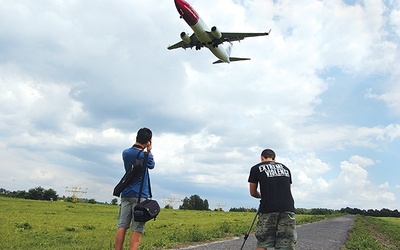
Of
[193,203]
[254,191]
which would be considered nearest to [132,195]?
[254,191]

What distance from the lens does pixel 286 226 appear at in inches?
231

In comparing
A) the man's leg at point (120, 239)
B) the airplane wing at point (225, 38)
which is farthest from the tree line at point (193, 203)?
the man's leg at point (120, 239)

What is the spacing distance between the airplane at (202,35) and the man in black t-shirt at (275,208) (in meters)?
26.3

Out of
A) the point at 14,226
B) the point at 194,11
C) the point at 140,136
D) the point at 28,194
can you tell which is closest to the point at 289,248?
the point at 140,136

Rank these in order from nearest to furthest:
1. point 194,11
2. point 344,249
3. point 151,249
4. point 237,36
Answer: point 151,249
point 344,249
point 194,11
point 237,36

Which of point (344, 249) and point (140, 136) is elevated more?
point (140, 136)

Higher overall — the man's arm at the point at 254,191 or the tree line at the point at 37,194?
the tree line at the point at 37,194

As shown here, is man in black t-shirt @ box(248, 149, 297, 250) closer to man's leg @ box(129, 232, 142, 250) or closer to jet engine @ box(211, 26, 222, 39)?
man's leg @ box(129, 232, 142, 250)

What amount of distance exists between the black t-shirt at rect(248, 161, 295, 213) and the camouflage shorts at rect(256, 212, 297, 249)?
0.39 feet

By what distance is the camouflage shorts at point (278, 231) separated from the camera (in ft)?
19.2

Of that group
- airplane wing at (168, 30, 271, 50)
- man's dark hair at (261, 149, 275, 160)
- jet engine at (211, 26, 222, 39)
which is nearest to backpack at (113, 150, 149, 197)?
man's dark hair at (261, 149, 275, 160)

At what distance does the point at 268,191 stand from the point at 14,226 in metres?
18.0

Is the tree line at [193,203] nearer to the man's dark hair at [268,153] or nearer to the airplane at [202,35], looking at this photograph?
the airplane at [202,35]

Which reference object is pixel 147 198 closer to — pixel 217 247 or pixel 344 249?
pixel 217 247
